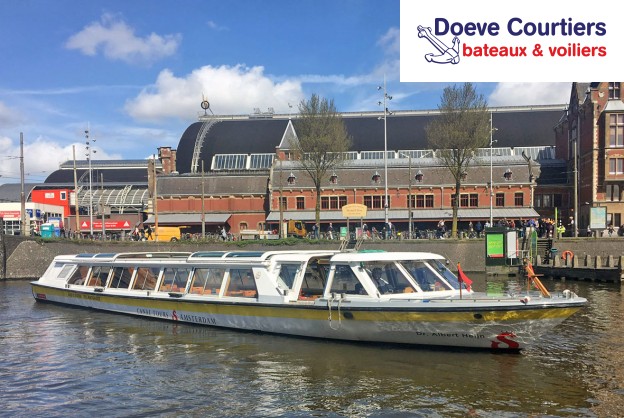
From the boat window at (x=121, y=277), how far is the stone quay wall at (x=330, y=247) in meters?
23.6

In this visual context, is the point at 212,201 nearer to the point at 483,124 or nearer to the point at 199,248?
the point at 199,248

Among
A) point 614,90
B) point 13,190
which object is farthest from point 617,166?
point 13,190

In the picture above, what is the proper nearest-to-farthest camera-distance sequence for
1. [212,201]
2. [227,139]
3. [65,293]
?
[65,293]
[212,201]
[227,139]

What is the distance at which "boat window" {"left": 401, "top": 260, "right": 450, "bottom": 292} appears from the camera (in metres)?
18.5

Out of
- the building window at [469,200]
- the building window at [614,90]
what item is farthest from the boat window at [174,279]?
the building window at [614,90]

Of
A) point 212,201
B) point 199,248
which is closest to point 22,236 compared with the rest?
point 199,248

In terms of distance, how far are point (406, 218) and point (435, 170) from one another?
7.46 meters

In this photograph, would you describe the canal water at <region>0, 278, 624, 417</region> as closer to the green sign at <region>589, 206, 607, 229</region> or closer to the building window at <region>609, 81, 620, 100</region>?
the green sign at <region>589, 206, 607, 229</region>

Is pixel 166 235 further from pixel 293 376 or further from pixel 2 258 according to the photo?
pixel 293 376

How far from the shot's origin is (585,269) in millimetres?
40281

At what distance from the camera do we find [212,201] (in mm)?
74938

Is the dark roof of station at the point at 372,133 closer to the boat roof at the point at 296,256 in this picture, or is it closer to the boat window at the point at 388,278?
the boat roof at the point at 296,256

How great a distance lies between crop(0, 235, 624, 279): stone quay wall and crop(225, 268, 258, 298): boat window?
90.7ft

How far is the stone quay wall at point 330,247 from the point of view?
158 feet
